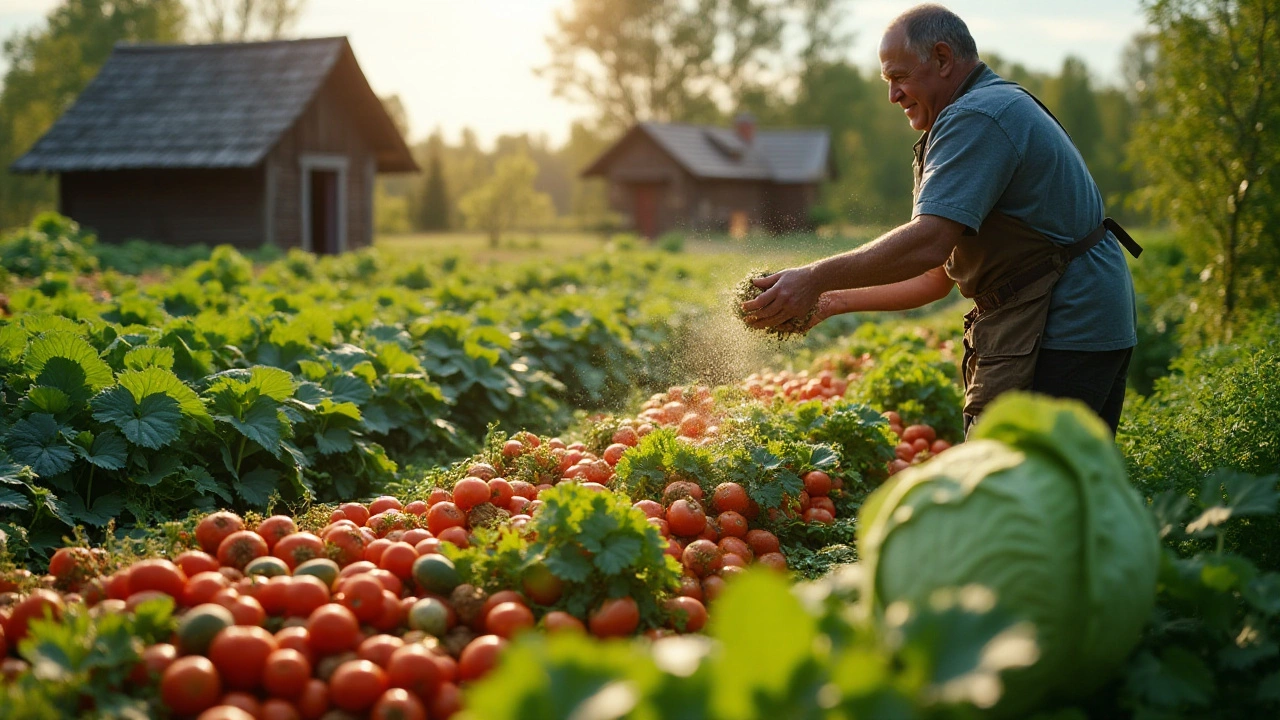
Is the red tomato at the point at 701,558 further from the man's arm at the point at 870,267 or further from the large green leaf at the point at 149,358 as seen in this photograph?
the large green leaf at the point at 149,358

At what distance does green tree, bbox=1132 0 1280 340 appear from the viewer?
8.61 m

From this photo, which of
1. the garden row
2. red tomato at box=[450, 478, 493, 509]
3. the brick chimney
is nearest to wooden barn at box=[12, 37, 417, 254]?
the garden row

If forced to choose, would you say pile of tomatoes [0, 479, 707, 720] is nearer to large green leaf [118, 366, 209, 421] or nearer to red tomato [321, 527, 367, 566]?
red tomato [321, 527, 367, 566]

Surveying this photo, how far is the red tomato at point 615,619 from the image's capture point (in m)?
3.00

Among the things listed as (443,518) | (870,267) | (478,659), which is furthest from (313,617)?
(870,267)

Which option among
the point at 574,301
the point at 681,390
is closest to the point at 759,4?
the point at 574,301

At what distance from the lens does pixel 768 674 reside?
1754 millimetres

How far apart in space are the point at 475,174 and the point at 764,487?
70.0 meters

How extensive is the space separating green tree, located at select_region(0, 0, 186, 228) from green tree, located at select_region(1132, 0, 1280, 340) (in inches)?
1902

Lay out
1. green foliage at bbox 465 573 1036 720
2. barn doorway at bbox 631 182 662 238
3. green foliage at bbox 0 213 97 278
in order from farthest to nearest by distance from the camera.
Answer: barn doorway at bbox 631 182 662 238 < green foliage at bbox 0 213 97 278 < green foliage at bbox 465 573 1036 720

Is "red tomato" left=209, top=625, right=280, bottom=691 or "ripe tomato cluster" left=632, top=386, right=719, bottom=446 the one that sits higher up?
"ripe tomato cluster" left=632, top=386, right=719, bottom=446

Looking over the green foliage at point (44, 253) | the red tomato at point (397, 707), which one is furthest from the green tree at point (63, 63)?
the red tomato at point (397, 707)

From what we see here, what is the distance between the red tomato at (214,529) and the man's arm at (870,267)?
6.79ft

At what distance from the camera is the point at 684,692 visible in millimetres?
1752
